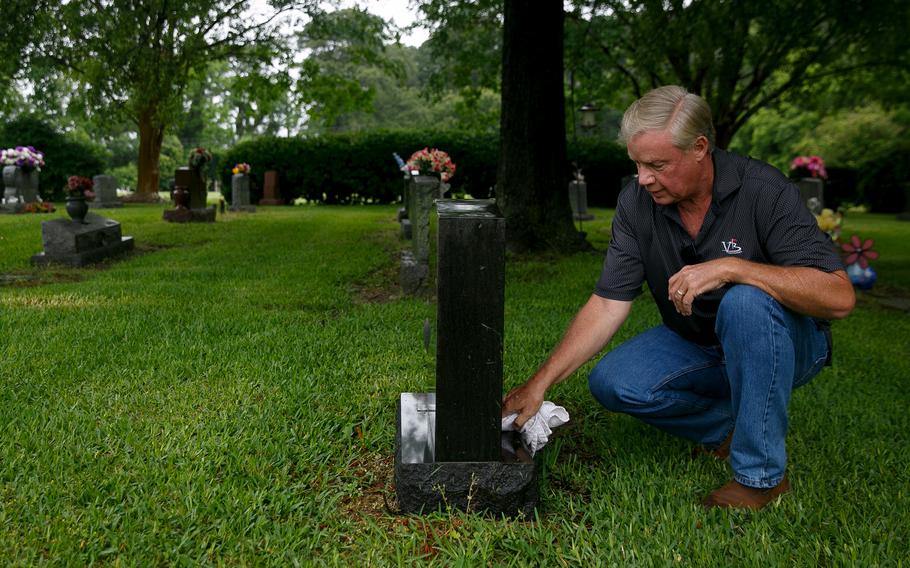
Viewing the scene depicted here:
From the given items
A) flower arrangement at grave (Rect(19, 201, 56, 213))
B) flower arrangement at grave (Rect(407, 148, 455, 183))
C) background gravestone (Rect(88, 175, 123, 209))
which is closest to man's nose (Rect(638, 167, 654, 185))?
flower arrangement at grave (Rect(407, 148, 455, 183))

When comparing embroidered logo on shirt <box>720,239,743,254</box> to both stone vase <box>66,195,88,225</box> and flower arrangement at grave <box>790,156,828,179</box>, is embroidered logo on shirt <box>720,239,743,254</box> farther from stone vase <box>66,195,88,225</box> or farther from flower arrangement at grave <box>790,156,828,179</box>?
flower arrangement at grave <box>790,156,828,179</box>

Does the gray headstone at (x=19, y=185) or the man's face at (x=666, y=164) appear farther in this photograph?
the gray headstone at (x=19, y=185)

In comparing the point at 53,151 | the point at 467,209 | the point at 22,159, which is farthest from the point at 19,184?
the point at 467,209

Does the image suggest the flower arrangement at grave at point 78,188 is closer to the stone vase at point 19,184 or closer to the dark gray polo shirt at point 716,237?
the dark gray polo shirt at point 716,237

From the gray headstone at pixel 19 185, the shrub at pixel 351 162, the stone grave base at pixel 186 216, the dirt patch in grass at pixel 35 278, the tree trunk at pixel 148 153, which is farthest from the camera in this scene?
the tree trunk at pixel 148 153

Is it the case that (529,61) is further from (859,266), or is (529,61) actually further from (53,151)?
(53,151)

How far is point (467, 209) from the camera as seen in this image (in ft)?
8.24

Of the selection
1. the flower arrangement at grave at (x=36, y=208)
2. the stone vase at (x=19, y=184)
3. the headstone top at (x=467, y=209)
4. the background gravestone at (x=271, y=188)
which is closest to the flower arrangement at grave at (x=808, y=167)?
the headstone top at (x=467, y=209)

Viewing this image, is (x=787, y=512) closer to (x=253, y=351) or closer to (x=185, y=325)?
(x=253, y=351)

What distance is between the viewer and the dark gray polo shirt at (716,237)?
254 cm

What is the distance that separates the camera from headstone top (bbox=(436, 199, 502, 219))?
2414mm

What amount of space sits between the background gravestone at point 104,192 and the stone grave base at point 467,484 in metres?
20.3

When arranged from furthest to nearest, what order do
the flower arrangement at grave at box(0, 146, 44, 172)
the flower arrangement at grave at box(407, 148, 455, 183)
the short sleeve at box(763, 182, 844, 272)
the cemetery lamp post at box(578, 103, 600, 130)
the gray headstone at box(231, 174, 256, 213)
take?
the cemetery lamp post at box(578, 103, 600, 130) → the gray headstone at box(231, 174, 256, 213) → the flower arrangement at grave at box(0, 146, 44, 172) → the flower arrangement at grave at box(407, 148, 455, 183) → the short sleeve at box(763, 182, 844, 272)

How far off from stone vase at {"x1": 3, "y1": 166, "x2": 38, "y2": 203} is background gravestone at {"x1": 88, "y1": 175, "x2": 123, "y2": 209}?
4.99ft
